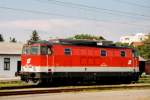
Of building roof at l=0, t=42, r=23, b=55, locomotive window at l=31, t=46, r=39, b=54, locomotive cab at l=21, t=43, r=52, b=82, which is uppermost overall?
building roof at l=0, t=42, r=23, b=55

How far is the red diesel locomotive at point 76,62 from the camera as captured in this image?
100ft

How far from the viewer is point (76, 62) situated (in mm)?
32375

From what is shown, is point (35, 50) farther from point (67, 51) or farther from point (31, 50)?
point (67, 51)

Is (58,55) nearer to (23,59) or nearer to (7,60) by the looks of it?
(23,59)

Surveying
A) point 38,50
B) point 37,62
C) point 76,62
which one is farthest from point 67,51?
point 37,62

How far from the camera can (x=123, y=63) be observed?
3612 centimetres

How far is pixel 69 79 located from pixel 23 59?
3.72 metres

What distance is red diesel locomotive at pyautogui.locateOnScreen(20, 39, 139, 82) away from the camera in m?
30.6

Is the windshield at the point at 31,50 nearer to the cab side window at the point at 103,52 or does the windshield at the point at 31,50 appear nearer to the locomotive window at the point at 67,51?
the locomotive window at the point at 67,51

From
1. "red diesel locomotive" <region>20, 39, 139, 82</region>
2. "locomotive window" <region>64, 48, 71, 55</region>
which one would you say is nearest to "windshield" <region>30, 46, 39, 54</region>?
"red diesel locomotive" <region>20, 39, 139, 82</region>

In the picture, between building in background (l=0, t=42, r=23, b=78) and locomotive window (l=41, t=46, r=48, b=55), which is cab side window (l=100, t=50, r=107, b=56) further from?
building in background (l=0, t=42, r=23, b=78)

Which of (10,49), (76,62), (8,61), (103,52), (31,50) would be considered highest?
(10,49)

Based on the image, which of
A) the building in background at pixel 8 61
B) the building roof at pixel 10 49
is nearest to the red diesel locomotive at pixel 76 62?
the building in background at pixel 8 61

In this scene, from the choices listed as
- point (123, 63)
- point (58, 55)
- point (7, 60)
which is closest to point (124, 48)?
point (123, 63)
